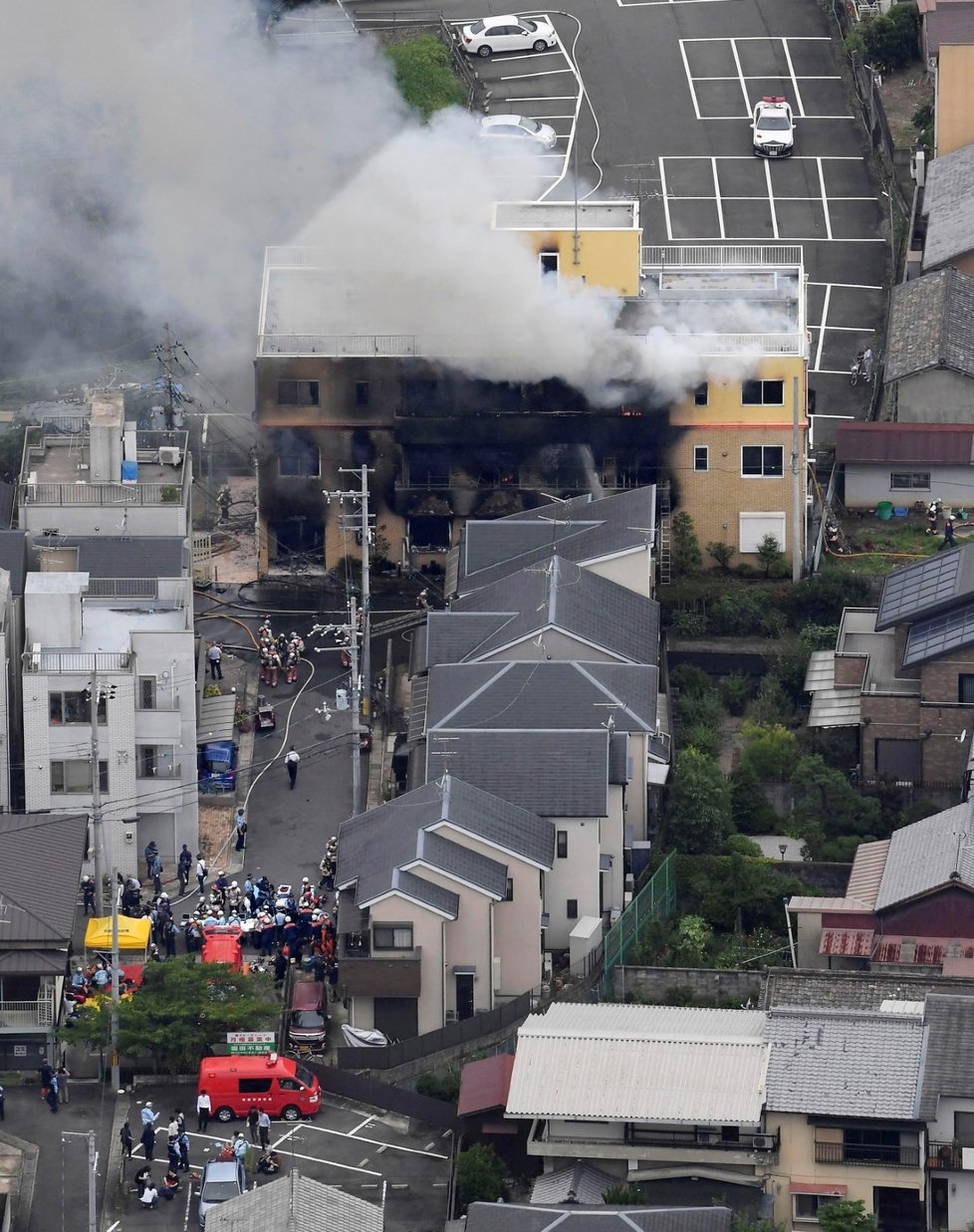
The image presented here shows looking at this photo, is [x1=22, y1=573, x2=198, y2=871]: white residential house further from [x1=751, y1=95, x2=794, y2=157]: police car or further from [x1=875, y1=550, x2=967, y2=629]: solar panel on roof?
[x1=751, y1=95, x2=794, y2=157]: police car

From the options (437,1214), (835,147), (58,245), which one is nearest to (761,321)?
(835,147)

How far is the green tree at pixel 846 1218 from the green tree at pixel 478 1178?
26.0 feet

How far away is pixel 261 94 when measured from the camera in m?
150

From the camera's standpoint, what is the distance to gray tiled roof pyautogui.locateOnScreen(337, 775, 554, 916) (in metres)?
105

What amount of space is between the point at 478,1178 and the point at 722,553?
37.0m

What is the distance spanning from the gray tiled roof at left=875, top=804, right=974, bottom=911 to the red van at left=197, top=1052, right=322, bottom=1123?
15963mm

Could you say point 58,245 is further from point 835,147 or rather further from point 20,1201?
point 20,1201

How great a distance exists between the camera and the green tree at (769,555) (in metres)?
128

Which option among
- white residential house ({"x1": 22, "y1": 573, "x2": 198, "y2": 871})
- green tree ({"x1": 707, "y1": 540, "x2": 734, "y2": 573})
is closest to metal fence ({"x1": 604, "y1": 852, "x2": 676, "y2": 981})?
white residential house ({"x1": 22, "y1": 573, "x2": 198, "y2": 871})

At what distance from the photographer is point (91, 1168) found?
300 ft

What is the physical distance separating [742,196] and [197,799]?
41.1 m

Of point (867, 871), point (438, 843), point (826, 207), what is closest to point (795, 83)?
point (826, 207)

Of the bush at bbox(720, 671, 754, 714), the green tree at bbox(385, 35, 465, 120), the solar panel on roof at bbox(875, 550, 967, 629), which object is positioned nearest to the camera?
the solar panel on roof at bbox(875, 550, 967, 629)

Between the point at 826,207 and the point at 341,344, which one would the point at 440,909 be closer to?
the point at 341,344
